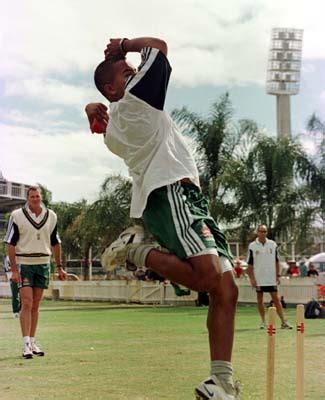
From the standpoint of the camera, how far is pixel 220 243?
5043mm

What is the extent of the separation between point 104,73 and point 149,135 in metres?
0.70

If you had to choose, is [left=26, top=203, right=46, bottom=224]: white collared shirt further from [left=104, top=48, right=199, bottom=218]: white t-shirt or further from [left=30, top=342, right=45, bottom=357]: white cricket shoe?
[left=104, top=48, right=199, bottom=218]: white t-shirt

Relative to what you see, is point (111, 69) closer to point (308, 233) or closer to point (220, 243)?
point (220, 243)

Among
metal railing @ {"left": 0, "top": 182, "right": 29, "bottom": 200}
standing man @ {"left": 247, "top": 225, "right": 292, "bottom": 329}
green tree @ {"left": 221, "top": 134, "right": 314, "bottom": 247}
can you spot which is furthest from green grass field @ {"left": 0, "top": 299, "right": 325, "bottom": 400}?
metal railing @ {"left": 0, "top": 182, "right": 29, "bottom": 200}

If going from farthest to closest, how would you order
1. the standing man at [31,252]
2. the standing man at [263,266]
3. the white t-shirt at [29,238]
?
the standing man at [263,266] → the white t-shirt at [29,238] → the standing man at [31,252]

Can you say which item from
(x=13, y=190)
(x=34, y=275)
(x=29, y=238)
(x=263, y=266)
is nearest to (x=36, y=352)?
(x=34, y=275)

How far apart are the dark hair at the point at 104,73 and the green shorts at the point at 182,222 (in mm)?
1028

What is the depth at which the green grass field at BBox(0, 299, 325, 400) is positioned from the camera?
624 cm

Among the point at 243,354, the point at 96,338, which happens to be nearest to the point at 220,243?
the point at 243,354

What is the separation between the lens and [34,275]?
383 inches

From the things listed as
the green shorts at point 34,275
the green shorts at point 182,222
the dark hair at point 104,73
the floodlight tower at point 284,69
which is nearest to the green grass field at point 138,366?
the green shorts at point 34,275

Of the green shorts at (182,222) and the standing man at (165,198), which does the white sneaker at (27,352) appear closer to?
the standing man at (165,198)

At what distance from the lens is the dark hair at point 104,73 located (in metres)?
5.35

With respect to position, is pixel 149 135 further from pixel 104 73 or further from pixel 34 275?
pixel 34 275
